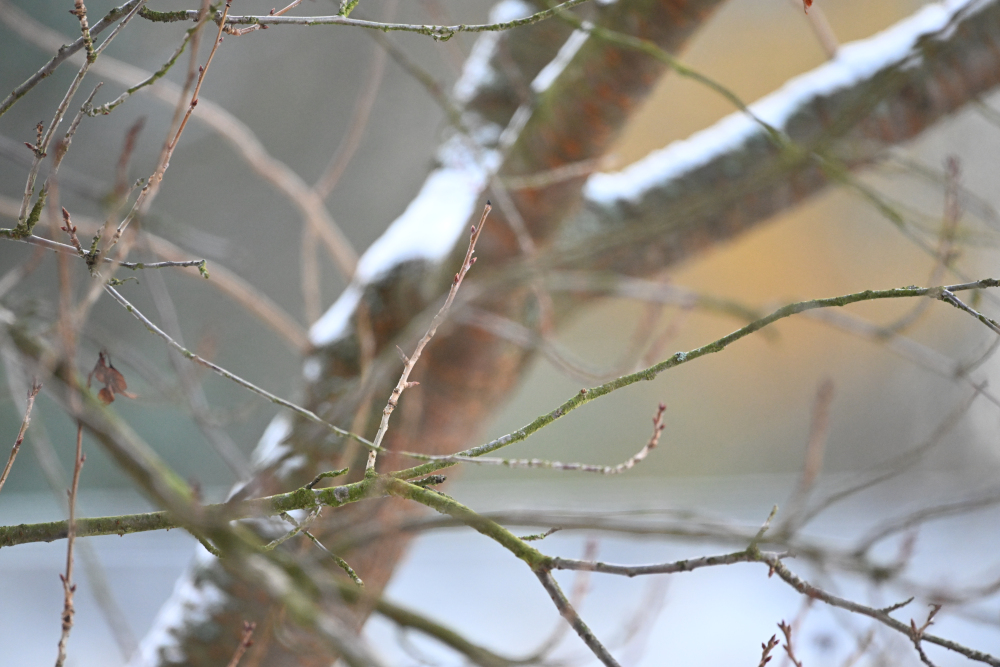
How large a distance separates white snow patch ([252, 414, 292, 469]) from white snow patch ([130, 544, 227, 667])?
100 mm

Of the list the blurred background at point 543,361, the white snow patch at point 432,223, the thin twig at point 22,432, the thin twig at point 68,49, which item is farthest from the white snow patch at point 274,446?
the blurred background at point 543,361

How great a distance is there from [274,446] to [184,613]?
17 cm

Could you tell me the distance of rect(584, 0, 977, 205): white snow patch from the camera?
2.64 ft

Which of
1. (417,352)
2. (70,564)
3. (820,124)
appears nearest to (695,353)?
(417,352)

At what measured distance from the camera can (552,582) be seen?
30 cm

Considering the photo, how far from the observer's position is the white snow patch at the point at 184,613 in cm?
72

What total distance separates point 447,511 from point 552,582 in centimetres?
5

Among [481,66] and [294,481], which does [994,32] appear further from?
[294,481]

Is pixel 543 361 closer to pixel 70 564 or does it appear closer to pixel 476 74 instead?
pixel 476 74

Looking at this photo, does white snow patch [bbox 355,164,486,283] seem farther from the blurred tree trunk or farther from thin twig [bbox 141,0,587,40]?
thin twig [bbox 141,0,587,40]

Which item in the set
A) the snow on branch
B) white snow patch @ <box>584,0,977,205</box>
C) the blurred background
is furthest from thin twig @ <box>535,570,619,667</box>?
the blurred background

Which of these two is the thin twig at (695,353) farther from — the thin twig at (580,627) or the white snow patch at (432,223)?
the white snow patch at (432,223)

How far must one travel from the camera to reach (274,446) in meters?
0.77

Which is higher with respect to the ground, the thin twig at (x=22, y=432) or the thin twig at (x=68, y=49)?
the thin twig at (x=68, y=49)
